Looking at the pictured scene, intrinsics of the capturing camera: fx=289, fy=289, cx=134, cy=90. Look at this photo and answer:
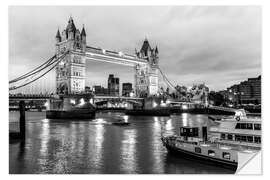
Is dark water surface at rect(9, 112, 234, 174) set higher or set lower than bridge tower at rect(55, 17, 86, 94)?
lower

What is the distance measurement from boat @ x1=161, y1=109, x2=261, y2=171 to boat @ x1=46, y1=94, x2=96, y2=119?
2526cm

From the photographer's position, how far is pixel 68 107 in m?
36.4

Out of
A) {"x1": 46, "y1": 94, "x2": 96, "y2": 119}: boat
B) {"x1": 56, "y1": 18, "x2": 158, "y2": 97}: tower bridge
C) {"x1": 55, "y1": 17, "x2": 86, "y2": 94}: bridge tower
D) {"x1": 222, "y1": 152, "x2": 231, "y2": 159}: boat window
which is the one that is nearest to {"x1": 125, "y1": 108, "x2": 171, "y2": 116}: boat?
{"x1": 56, "y1": 18, "x2": 158, "y2": 97}: tower bridge

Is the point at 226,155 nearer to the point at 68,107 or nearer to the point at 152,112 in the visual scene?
the point at 68,107

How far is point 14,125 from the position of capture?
20.2 m

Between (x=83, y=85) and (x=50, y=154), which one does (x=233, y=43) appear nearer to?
(x=50, y=154)

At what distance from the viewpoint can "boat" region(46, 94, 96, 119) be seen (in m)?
36.3

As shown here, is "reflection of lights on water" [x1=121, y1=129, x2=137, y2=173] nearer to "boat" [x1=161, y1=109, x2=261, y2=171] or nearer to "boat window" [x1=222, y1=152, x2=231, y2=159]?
"boat" [x1=161, y1=109, x2=261, y2=171]

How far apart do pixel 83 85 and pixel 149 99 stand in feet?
44.1

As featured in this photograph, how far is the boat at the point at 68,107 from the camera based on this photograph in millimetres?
36344

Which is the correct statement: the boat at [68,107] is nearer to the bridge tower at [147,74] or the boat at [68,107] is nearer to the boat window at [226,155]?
the bridge tower at [147,74]

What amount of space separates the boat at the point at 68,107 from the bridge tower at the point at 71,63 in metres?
4.10

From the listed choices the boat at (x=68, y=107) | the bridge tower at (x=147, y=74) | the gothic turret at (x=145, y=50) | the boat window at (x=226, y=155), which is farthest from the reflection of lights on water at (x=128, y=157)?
the gothic turret at (x=145, y=50)
